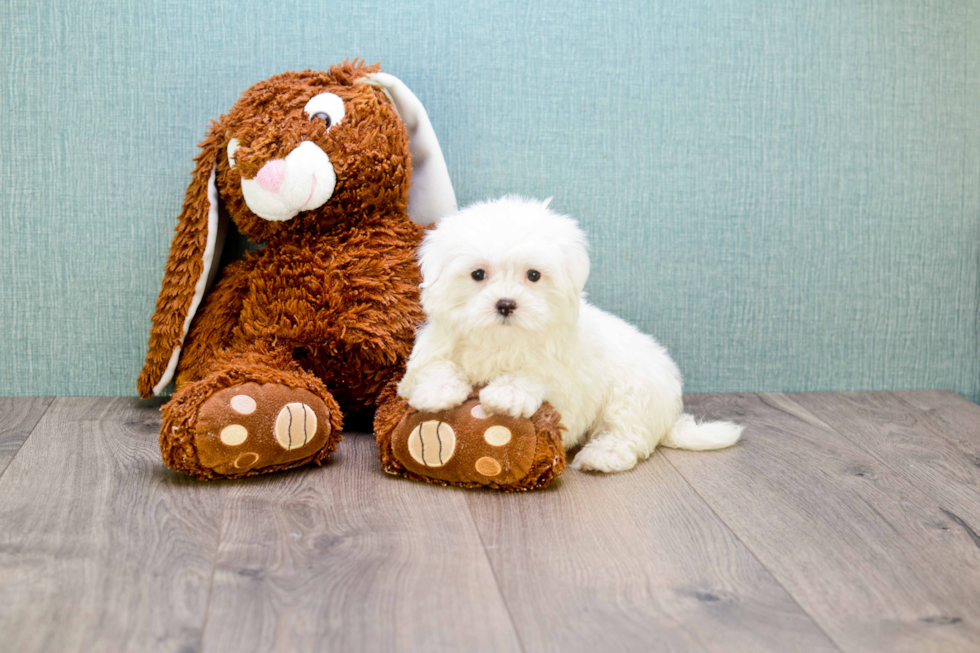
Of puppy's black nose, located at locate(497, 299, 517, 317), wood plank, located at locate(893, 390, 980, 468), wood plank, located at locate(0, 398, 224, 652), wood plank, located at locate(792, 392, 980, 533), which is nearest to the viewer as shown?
wood plank, located at locate(0, 398, 224, 652)

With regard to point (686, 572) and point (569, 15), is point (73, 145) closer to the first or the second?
point (569, 15)

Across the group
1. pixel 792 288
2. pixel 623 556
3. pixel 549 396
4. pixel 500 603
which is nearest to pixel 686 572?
pixel 623 556

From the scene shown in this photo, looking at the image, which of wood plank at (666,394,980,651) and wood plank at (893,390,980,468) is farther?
wood plank at (893,390,980,468)

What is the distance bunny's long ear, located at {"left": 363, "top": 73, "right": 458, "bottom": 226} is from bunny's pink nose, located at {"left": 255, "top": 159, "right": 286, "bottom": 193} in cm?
24

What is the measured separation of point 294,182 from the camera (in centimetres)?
130

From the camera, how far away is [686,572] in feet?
3.18

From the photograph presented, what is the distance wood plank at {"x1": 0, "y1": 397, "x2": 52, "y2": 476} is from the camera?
4.32ft

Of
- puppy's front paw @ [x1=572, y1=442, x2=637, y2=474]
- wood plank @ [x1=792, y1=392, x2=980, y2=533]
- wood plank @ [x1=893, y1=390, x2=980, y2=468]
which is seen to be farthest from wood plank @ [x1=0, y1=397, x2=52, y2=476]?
wood plank @ [x1=893, y1=390, x2=980, y2=468]

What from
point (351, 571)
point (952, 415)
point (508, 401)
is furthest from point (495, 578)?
point (952, 415)

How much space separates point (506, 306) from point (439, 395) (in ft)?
0.53

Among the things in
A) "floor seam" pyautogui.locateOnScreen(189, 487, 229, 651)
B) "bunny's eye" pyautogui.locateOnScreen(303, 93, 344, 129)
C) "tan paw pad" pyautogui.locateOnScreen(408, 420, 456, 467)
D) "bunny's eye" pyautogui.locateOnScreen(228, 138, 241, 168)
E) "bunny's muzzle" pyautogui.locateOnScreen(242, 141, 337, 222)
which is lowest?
"floor seam" pyautogui.locateOnScreen(189, 487, 229, 651)

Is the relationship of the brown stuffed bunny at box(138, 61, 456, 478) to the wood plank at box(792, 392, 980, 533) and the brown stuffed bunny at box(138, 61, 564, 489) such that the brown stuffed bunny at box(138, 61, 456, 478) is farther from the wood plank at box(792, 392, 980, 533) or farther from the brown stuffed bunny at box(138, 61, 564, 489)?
the wood plank at box(792, 392, 980, 533)

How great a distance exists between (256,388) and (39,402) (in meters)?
0.62

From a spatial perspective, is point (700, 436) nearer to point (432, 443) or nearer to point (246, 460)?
point (432, 443)
